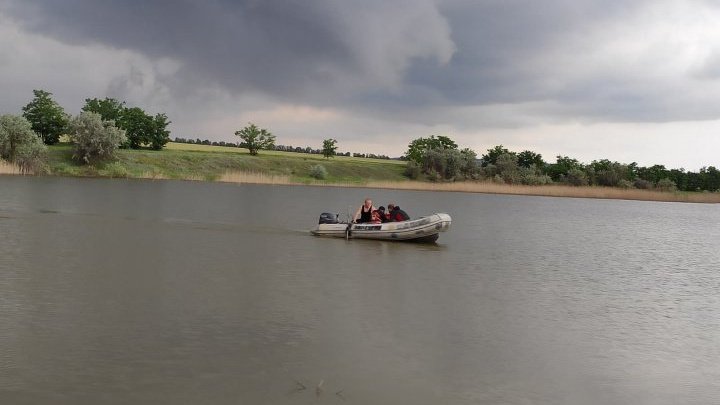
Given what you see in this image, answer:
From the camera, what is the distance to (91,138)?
7712cm

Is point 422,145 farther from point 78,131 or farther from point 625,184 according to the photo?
point 78,131

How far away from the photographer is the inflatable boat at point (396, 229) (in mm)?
27688

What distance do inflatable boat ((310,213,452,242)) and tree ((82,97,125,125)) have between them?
246 ft

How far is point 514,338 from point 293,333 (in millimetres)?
4350

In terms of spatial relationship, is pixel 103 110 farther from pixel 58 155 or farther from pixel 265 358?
pixel 265 358

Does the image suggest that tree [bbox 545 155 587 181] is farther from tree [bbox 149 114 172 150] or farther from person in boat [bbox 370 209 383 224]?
person in boat [bbox 370 209 383 224]

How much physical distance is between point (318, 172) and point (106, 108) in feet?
112

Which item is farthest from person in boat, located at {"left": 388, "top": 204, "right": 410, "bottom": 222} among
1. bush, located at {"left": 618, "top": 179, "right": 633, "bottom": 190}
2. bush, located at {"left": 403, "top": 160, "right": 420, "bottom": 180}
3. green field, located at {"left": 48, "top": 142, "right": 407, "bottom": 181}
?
bush, located at {"left": 403, "top": 160, "right": 420, "bottom": 180}

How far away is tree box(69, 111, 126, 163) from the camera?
77.4 meters

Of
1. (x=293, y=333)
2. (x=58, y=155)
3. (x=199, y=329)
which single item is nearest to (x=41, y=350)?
(x=199, y=329)

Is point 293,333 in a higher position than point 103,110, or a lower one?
lower

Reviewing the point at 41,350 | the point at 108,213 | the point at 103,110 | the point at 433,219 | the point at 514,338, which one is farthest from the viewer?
the point at 103,110

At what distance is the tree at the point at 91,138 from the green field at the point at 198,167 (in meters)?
1.31

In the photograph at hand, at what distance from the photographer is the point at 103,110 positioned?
313 feet
